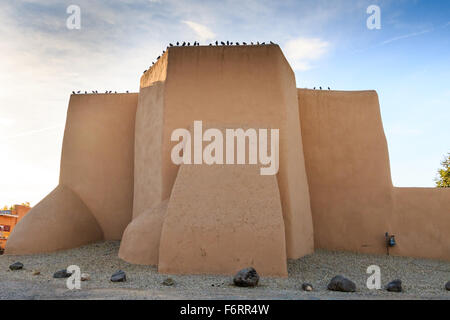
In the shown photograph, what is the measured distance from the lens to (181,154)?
885 cm

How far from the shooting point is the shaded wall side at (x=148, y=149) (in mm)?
9172

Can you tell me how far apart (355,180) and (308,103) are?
2817 millimetres

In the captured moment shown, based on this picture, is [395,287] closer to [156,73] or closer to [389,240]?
[389,240]

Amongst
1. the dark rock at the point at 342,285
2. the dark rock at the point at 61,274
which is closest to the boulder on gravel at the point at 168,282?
the dark rock at the point at 61,274

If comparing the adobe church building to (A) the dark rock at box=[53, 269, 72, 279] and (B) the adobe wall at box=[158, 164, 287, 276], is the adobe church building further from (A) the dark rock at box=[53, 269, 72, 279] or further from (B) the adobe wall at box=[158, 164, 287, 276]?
(A) the dark rock at box=[53, 269, 72, 279]

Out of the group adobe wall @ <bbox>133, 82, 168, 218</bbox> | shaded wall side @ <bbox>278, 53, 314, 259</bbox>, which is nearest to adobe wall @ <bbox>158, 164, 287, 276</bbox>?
shaded wall side @ <bbox>278, 53, 314, 259</bbox>

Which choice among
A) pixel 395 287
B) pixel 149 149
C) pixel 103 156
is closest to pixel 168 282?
pixel 395 287

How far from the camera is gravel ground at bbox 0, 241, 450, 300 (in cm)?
528

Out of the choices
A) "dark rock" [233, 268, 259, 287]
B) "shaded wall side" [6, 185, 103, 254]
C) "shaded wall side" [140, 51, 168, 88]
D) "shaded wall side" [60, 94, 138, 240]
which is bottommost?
"dark rock" [233, 268, 259, 287]

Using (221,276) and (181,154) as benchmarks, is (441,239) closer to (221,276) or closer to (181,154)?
(221,276)

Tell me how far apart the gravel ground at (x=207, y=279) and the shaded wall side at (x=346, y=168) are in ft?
2.55

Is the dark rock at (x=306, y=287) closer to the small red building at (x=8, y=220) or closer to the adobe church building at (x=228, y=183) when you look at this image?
the adobe church building at (x=228, y=183)

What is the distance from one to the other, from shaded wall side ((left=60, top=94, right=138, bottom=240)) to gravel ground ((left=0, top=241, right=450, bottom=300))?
1473mm
